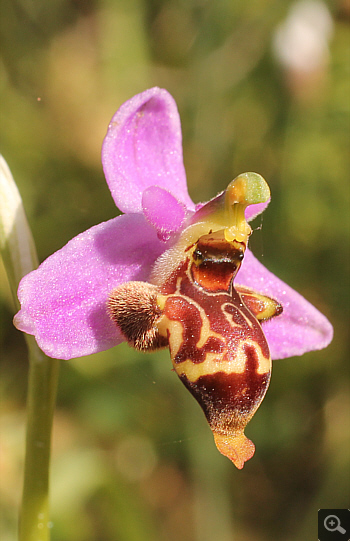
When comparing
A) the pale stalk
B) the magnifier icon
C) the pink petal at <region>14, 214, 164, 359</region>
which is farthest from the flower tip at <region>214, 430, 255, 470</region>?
the magnifier icon

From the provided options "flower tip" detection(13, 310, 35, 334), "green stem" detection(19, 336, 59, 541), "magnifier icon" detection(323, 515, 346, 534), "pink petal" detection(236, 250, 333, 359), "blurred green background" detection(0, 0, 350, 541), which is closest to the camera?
"flower tip" detection(13, 310, 35, 334)

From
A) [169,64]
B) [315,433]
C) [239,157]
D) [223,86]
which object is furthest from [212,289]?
[169,64]

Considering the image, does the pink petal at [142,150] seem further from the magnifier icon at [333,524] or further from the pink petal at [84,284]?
the magnifier icon at [333,524]

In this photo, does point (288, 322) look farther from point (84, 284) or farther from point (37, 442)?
point (37, 442)

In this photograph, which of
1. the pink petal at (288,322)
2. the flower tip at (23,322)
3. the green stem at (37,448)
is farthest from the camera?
the pink petal at (288,322)

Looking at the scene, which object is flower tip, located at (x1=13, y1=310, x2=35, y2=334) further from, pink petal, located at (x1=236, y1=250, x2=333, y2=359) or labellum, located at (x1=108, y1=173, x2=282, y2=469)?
pink petal, located at (x1=236, y1=250, x2=333, y2=359)

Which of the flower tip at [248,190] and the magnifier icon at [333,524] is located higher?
the flower tip at [248,190]

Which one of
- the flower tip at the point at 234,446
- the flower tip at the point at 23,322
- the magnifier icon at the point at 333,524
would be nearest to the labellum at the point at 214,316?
the flower tip at the point at 234,446

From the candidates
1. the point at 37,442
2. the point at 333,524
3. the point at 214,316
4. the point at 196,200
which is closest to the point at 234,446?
the point at 214,316
